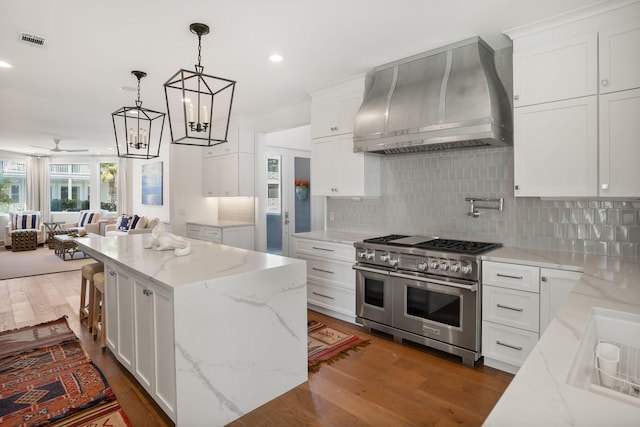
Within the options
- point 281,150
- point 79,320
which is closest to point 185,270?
point 79,320

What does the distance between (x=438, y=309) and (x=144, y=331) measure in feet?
7.25

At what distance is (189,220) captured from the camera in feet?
21.1

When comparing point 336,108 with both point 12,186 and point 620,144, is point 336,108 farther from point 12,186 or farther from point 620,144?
point 12,186

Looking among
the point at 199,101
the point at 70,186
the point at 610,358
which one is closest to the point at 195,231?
the point at 199,101

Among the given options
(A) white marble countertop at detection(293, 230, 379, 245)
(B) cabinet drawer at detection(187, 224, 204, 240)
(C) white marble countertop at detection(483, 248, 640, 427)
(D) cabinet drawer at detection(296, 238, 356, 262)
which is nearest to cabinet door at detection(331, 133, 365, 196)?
(A) white marble countertop at detection(293, 230, 379, 245)

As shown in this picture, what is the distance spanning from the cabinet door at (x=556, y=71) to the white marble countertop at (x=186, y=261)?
2.16 metres

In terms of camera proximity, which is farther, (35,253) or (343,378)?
(35,253)

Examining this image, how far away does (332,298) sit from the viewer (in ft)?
12.7

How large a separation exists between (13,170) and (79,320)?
908cm

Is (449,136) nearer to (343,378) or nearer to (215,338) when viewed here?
(343,378)

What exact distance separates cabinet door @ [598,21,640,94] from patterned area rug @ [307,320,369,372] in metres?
2.70

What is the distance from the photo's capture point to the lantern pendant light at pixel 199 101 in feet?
7.36

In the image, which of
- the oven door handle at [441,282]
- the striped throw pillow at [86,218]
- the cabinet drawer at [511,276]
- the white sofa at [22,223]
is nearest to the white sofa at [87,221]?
the striped throw pillow at [86,218]

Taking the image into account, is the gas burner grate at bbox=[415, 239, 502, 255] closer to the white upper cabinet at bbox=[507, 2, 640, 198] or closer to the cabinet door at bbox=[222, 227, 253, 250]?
the white upper cabinet at bbox=[507, 2, 640, 198]
